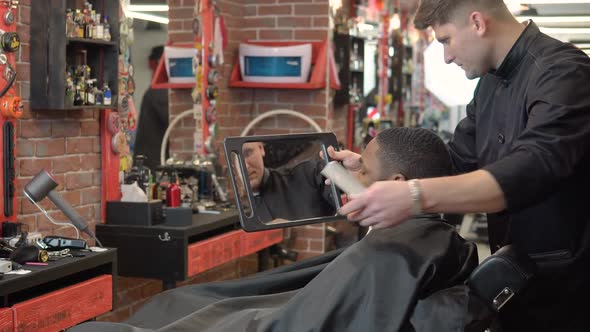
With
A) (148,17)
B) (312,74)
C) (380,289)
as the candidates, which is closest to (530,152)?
(380,289)

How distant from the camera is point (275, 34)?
5180 millimetres

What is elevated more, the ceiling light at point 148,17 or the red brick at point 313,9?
the red brick at point 313,9

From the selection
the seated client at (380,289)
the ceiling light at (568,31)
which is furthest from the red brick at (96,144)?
the ceiling light at (568,31)

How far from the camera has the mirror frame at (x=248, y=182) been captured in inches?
85.5

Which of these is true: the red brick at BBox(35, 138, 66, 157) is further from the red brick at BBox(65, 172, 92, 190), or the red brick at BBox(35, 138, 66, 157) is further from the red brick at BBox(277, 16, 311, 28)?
the red brick at BBox(277, 16, 311, 28)

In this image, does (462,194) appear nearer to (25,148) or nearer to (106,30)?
(25,148)

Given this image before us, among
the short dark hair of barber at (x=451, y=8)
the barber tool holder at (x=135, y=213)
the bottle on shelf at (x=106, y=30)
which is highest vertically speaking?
the bottle on shelf at (x=106, y=30)

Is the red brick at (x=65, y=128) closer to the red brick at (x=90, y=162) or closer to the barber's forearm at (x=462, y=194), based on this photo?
the red brick at (x=90, y=162)

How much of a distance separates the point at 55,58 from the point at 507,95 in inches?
72.0

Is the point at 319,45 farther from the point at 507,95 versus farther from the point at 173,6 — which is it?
the point at 507,95

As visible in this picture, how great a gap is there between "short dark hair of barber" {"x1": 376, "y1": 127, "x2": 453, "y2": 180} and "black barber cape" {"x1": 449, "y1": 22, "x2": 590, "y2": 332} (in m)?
0.19

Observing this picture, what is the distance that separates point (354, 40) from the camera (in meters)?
6.00

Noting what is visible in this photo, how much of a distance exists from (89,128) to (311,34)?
6.49 ft

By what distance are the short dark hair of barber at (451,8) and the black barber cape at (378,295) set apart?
1.83ft
